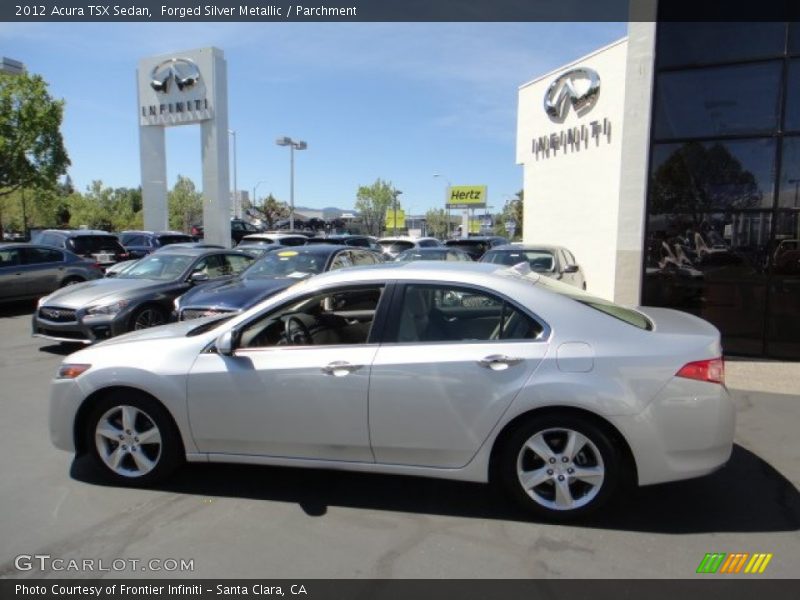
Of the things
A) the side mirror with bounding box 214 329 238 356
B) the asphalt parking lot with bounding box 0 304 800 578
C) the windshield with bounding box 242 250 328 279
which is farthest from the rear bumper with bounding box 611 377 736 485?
the windshield with bounding box 242 250 328 279

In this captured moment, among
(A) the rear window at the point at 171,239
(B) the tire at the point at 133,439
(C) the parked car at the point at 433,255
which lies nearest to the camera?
(B) the tire at the point at 133,439

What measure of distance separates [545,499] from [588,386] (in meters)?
0.76

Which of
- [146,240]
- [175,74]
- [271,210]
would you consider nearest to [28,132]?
[175,74]

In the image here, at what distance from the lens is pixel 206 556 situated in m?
3.25

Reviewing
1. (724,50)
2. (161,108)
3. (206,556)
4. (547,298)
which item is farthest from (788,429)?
(161,108)

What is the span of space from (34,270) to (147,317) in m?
5.65

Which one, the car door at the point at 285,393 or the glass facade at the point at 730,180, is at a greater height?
the glass facade at the point at 730,180

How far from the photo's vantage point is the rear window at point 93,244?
52.4 feet

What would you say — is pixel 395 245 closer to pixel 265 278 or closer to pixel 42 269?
pixel 42 269

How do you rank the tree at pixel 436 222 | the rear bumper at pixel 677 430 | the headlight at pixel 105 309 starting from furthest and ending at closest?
1. the tree at pixel 436 222
2. the headlight at pixel 105 309
3. the rear bumper at pixel 677 430

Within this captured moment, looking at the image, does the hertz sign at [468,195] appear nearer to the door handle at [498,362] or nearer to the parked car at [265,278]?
the parked car at [265,278]

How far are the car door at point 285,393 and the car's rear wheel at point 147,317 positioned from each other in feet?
16.8

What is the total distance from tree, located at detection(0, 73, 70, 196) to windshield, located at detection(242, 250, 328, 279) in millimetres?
23508

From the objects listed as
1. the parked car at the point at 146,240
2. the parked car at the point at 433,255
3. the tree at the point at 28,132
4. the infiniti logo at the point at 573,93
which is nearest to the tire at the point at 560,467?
the parked car at the point at 433,255
